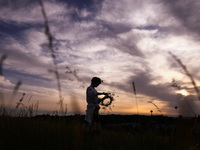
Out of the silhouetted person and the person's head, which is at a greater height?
the person's head

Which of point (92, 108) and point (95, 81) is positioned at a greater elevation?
point (95, 81)

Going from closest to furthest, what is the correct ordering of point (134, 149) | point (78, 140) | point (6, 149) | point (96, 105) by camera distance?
point (78, 140), point (6, 149), point (134, 149), point (96, 105)

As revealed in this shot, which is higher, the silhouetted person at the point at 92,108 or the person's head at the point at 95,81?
the person's head at the point at 95,81

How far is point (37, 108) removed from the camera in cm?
535

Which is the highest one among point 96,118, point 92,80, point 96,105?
point 92,80

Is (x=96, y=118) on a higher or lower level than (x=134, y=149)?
higher

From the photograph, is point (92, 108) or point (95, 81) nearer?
point (92, 108)

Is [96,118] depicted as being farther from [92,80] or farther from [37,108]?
[37,108]

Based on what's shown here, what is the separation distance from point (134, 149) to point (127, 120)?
7.59 m

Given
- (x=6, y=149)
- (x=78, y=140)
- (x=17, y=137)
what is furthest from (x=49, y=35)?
(x=17, y=137)

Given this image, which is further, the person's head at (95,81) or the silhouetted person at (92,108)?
the person's head at (95,81)

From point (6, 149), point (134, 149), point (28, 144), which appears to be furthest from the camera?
point (134, 149)

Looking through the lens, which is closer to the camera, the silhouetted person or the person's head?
the silhouetted person

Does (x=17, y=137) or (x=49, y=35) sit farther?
(x=17, y=137)
